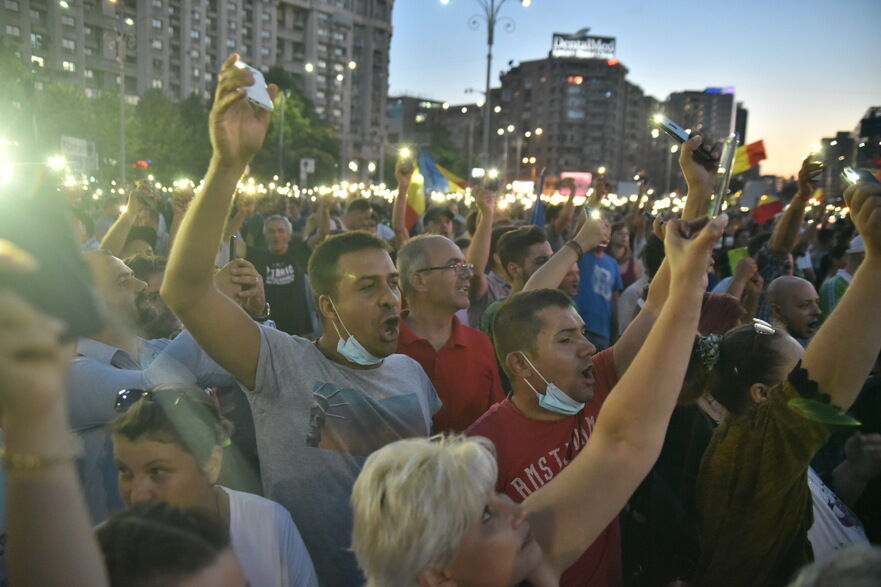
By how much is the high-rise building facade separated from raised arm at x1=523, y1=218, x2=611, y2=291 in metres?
77.8

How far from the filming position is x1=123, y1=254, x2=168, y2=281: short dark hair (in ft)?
14.9

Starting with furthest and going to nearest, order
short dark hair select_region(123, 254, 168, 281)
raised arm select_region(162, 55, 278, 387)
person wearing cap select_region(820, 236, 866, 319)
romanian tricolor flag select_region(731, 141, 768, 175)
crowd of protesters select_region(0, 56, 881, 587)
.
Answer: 1. romanian tricolor flag select_region(731, 141, 768, 175)
2. person wearing cap select_region(820, 236, 866, 319)
3. short dark hair select_region(123, 254, 168, 281)
4. raised arm select_region(162, 55, 278, 387)
5. crowd of protesters select_region(0, 56, 881, 587)

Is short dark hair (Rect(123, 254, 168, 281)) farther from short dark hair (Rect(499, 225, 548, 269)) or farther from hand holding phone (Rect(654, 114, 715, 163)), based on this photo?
hand holding phone (Rect(654, 114, 715, 163))

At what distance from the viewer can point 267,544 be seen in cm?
219

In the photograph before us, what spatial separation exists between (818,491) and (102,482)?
2690 mm

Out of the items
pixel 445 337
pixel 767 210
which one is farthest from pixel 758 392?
pixel 767 210

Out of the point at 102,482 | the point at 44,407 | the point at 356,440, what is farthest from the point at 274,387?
→ the point at 44,407

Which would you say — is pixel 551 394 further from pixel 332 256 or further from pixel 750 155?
pixel 750 155

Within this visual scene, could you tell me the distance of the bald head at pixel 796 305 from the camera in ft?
15.0

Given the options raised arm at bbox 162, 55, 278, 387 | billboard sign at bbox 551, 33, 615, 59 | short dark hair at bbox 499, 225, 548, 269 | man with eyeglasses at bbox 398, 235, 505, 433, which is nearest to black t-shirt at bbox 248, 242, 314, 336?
short dark hair at bbox 499, 225, 548, 269

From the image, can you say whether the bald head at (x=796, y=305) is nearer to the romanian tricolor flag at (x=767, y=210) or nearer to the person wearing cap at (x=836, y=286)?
the person wearing cap at (x=836, y=286)

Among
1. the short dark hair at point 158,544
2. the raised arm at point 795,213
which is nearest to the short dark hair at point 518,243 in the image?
the raised arm at point 795,213

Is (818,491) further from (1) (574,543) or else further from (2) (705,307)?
(2) (705,307)

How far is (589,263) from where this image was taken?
22.0ft
